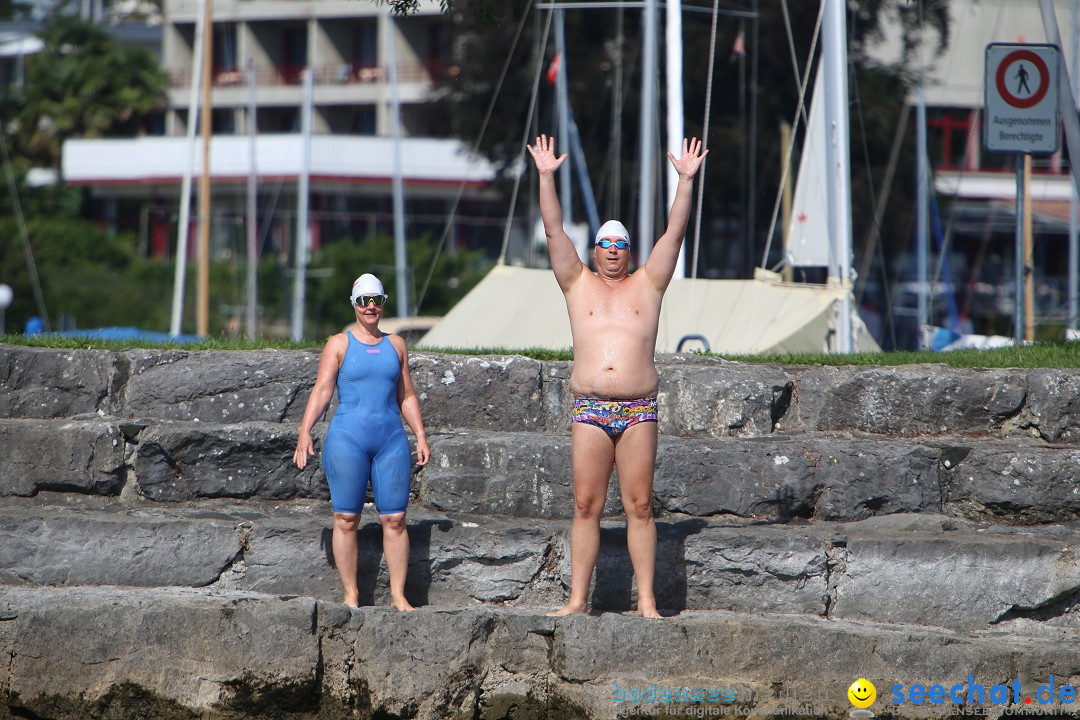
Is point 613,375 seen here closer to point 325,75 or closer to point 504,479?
point 504,479

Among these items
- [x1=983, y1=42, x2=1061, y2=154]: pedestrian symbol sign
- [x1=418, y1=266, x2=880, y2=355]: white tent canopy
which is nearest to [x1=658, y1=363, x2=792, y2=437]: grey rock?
[x1=983, y1=42, x2=1061, y2=154]: pedestrian symbol sign

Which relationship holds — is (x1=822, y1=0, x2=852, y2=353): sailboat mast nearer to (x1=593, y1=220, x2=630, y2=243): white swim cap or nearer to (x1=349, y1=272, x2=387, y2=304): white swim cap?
(x1=593, y1=220, x2=630, y2=243): white swim cap

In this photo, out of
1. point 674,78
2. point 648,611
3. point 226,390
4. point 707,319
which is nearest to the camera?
point 648,611

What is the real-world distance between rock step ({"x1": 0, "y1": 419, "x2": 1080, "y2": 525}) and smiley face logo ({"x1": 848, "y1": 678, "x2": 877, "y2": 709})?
130 centimetres

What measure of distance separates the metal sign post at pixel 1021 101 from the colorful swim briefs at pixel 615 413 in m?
4.39

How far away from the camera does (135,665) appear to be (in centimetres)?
611

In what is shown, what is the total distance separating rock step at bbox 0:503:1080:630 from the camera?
6.39 m

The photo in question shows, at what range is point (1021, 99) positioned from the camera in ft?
30.5

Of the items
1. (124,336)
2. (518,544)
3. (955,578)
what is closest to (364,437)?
(518,544)

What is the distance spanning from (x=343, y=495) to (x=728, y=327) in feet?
21.5

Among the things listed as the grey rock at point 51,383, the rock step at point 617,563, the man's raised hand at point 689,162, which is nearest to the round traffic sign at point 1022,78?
the rock step at point 617,563

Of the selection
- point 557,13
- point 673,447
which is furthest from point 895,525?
point 557,13

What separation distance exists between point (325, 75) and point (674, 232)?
34491 millimetres

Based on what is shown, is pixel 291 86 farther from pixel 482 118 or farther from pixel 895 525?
pixel 895 525
